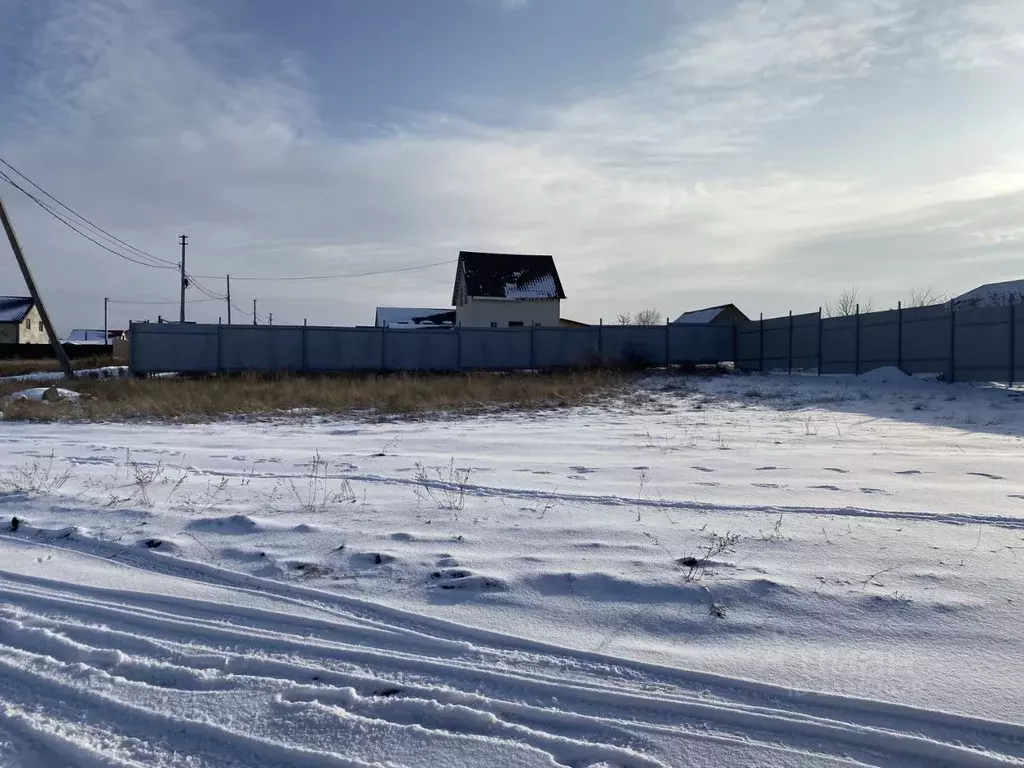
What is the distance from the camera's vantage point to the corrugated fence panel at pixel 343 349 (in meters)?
27.0

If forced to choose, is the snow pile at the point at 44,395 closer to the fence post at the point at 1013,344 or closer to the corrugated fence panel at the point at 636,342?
the corrugated fence panel at the point at 636,342

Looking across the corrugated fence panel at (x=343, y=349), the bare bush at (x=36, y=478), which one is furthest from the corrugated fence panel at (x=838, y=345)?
the bare bush at (x=36, y=478)

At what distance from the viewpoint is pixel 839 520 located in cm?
512

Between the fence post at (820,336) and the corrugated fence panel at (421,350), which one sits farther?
the corrugated fence panel at (421,350)

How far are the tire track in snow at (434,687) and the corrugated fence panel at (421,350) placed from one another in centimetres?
2389

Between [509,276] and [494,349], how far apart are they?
1282 centimetres

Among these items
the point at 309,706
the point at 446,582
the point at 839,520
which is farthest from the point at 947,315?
the point at 309,706

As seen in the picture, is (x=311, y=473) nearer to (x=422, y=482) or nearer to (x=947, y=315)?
(x=422, y=482)

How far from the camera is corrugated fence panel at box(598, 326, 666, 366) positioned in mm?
28594

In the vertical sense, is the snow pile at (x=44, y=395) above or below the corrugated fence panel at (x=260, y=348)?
below

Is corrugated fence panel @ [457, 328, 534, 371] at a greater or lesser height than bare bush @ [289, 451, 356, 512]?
greater

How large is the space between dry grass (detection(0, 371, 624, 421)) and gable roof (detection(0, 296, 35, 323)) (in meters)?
54.0

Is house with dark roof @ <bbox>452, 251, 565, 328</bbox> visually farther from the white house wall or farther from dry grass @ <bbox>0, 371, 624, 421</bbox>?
dry grass @ <bbox>0, 371, 624, 421</bbox>

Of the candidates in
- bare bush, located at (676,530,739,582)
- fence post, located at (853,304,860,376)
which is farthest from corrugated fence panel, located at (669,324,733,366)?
bare bush, located at (676,530,739,582)
